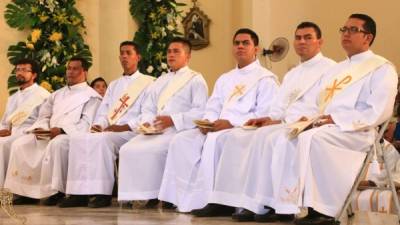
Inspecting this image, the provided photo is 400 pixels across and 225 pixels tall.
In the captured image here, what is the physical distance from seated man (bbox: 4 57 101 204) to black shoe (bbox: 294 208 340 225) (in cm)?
310

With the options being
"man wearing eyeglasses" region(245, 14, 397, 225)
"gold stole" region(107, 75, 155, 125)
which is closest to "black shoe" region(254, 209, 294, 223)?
"man wearing eyeglasses" region(245, 14, 397, 225)

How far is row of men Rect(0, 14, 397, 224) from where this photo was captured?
5348 millimetres

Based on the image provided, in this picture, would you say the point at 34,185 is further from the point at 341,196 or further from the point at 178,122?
the point at 341,196

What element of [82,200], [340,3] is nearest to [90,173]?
[82,200]

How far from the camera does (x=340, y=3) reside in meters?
10.5

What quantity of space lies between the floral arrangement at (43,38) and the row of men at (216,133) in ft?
3.91

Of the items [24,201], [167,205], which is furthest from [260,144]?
[24,201]

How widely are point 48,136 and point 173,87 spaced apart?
1.51 m

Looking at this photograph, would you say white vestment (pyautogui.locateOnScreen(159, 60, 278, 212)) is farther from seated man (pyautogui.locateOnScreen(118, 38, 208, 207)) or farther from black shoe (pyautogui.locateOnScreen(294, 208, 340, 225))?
black shoe (pyautogui.locateOnScreen(294, 208, 340, 225))

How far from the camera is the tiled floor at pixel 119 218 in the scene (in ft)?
18.4

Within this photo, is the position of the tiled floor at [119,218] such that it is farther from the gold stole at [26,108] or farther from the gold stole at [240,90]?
the gold stole at [26,108]

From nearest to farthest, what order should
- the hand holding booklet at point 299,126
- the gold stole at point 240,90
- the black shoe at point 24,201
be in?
1. the hand holding booklet at point 299,126
2. the gold stole at point 240,90
3. the black shoe at point 24,201

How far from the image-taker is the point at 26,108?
28.1 feet

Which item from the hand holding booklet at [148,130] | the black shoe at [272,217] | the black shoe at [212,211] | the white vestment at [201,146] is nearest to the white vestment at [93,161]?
the hand holding booklet at [148,130]
